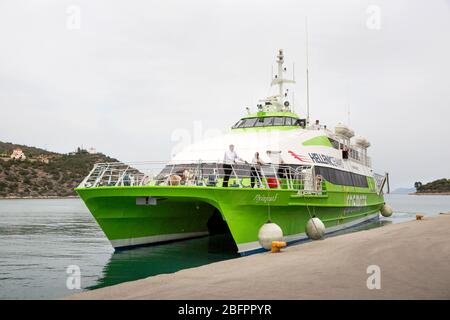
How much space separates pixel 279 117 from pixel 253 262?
10.3m

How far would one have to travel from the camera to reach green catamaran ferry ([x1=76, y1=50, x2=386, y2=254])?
12.0m

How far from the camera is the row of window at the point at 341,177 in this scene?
16.5 m

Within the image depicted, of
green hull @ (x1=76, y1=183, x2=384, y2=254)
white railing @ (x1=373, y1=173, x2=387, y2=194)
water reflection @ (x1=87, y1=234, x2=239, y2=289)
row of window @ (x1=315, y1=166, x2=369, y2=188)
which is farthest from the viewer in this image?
white railing @ (x1=373, y1=173, x2=387, y2=194)

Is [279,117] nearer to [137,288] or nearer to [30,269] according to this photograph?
[30,269]

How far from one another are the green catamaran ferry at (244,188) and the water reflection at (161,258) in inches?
29.9

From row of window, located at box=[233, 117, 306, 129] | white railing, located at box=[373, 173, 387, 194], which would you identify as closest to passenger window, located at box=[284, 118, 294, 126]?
row of window, located at box=[233, 117, 306, 129]

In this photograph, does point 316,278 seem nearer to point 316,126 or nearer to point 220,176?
point 220,176

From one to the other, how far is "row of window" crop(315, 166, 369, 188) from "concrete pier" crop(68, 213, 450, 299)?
6.56 metres

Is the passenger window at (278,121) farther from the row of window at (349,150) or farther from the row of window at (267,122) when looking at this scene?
the row of window at (349,150)

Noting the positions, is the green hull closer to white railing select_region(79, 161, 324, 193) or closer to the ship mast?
white railing select_region(79, 161, 324, 193)

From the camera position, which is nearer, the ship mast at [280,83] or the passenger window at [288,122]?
the passenger window at [288,122]

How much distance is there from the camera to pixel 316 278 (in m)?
6.66

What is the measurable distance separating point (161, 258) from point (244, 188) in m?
3.27

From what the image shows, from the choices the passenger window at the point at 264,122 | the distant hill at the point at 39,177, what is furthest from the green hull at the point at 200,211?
the distant hill at the point at 39,177
